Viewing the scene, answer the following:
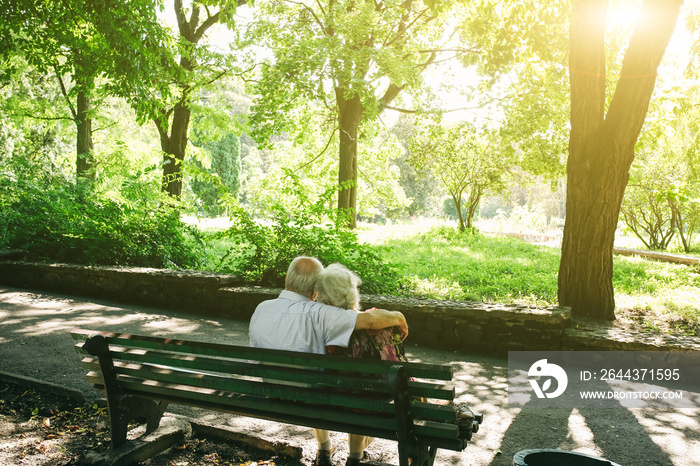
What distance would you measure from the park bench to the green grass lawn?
17.1ft

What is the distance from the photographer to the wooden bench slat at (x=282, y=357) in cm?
271

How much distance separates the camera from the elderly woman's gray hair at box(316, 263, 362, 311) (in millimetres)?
3320

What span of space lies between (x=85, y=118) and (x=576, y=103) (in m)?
17.5

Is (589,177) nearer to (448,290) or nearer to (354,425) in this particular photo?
(448,290)

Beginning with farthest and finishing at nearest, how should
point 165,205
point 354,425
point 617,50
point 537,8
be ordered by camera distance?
point 617,50 → point 165,205 → point 537,8 → point 354,425

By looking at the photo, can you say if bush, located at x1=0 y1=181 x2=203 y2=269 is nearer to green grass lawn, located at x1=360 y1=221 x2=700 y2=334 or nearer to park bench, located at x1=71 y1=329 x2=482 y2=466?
green grass lawn, located at x1=360 y1=221 x2=700 y2=334

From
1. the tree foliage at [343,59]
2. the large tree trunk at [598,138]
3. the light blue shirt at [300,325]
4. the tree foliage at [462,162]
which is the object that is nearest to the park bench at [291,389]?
the light blue shirt at [300,325]

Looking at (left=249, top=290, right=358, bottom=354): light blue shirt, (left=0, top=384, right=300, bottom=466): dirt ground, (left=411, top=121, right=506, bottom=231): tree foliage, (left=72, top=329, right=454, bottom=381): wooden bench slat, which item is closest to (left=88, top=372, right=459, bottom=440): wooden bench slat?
(left=72, top=329, right=454, bottom=381): wooden bench slat

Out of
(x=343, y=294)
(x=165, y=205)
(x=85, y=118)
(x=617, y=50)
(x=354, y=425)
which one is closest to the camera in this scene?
(x=354, y=425)

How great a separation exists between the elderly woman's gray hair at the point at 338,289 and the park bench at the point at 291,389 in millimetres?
466

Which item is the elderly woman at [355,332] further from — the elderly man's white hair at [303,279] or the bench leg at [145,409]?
the bench leg at [145,409]

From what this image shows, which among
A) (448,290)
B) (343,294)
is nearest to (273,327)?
(343,294)

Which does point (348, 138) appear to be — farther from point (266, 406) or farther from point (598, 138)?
point (266, 406)

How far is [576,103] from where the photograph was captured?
7.03 m
